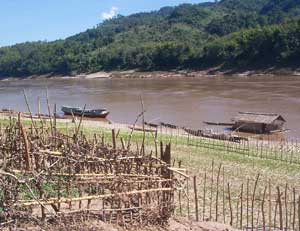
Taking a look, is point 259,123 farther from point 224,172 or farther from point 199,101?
point 199,101

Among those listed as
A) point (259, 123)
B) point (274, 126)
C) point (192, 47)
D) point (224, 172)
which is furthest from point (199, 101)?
point (192, 47)

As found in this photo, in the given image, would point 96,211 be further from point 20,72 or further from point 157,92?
point 20,72

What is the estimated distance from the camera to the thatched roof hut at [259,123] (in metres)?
33.1

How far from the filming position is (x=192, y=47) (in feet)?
346

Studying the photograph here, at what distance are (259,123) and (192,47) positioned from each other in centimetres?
7365

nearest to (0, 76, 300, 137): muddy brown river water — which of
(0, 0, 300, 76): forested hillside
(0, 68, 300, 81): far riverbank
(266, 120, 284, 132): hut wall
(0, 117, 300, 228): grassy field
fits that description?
(266, 120, 284, 132): hut wall

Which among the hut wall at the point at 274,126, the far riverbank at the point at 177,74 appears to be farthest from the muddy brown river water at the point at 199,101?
the far riverbank at the point at 177,74

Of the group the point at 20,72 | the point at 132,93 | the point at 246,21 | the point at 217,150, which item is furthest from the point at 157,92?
the point at 20,72

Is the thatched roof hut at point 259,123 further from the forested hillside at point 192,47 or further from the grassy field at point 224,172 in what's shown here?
the forested hillside at point 192,47

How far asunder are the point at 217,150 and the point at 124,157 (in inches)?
552

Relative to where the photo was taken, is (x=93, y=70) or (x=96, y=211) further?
(x=93, y=70)

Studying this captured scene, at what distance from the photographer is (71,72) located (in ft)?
402

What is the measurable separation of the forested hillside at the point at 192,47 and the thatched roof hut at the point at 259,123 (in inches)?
1962

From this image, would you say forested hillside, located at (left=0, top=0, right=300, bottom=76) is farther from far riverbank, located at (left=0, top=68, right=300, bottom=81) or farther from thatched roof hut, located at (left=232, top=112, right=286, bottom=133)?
thatched roof hut, located at (left=232, top=112, right=286, bottom=133)
